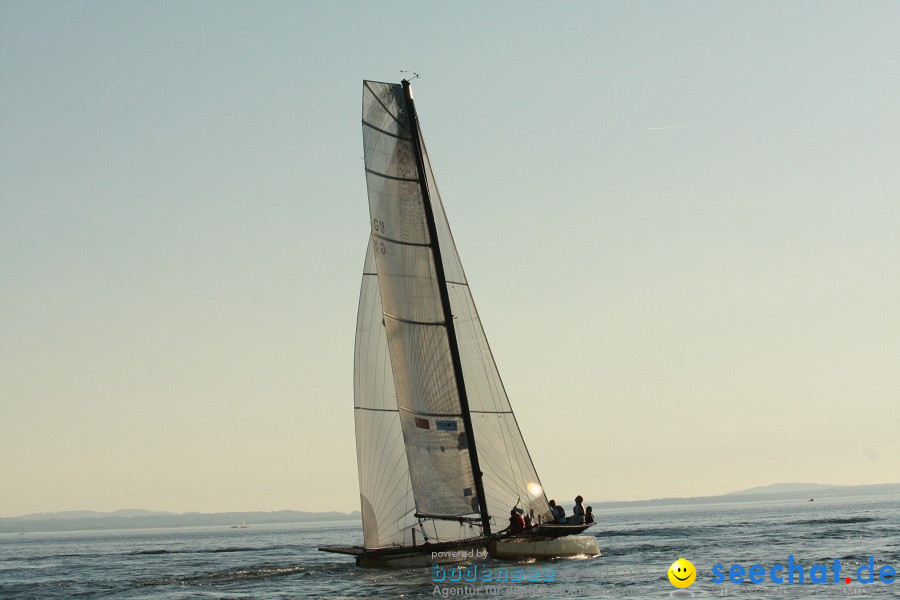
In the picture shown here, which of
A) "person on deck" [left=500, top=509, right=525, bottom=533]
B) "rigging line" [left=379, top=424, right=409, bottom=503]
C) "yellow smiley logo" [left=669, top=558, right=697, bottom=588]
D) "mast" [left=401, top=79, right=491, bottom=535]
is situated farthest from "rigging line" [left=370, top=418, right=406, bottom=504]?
"yellow smiley logo" [left=669, top=558, right=697, bottom=588]

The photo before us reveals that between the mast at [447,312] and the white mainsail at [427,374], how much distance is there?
0.15ft

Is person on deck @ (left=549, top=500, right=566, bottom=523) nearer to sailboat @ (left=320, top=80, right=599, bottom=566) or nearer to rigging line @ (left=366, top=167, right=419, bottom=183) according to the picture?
sailboat @ (left=320, top=80, right=599, bottom=566)

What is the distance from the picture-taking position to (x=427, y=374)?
35.6 meters

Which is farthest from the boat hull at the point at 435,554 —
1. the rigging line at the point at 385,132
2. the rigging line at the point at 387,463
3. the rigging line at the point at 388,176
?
the rigging line at the point at 385,132

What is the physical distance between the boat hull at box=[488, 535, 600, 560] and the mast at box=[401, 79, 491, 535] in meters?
1.80

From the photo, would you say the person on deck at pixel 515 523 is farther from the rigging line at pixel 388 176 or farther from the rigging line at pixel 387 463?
the rigging line at pixel 388 176

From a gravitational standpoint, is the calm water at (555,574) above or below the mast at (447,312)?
below

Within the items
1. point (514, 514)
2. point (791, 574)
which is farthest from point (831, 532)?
point (514, 514)

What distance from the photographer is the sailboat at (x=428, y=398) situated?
35.2 m

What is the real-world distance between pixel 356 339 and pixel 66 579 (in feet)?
59.2

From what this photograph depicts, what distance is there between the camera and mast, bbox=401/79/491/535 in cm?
3550

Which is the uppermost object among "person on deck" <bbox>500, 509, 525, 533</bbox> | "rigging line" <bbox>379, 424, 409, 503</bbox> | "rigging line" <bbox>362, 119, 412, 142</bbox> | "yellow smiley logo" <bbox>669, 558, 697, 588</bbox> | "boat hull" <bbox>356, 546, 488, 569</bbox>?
"rigging line" <bbox>362, 119, 412, 142</bbox>

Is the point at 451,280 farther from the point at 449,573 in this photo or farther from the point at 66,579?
the point at 66,579

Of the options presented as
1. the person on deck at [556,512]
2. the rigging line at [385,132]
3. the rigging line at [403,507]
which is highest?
the rigging line at [385,132]
